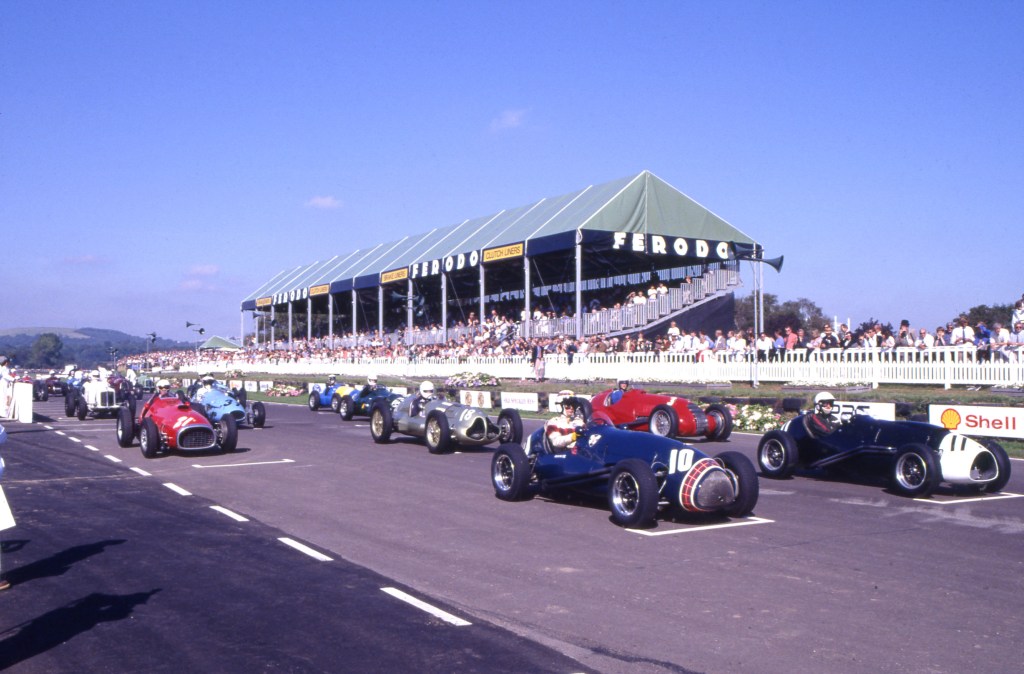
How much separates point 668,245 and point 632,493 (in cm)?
2812

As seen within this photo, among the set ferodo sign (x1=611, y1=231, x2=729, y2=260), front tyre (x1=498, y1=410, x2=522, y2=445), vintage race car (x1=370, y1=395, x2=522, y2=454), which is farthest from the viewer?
ferodo sign (x1=611, y1=231, x2=729, y2=260)

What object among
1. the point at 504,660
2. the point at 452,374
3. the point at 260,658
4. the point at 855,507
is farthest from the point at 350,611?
the point at 452,374

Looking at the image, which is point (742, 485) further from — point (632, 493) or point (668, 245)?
point (668, 245)

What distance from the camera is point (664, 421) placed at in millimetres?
18078

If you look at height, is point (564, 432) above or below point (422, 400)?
below

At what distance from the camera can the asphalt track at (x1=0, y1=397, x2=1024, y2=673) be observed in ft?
18.8

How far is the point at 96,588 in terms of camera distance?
734 centimetres

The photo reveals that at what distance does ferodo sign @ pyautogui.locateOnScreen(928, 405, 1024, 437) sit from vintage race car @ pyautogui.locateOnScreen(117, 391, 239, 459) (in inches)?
539

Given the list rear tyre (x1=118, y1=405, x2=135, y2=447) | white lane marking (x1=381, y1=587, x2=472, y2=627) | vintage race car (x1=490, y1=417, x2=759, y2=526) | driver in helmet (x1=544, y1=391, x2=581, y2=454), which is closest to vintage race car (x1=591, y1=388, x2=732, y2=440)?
driver in helmet (x1=544, y1=391, x2=581, y2=454)

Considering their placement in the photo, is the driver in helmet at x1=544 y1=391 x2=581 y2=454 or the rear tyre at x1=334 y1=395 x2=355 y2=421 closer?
the driver in helmet at x1=544 y1=391 x2=581 y2=454

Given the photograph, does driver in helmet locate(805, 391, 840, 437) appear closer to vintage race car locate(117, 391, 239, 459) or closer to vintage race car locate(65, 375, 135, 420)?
vintage race car locate(117, 391, 239, 459)

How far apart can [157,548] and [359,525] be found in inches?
85.7

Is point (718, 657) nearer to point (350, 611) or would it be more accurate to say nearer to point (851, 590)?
point (851, 590)

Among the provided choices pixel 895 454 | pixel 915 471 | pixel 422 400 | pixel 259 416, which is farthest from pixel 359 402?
pixel 915 471
